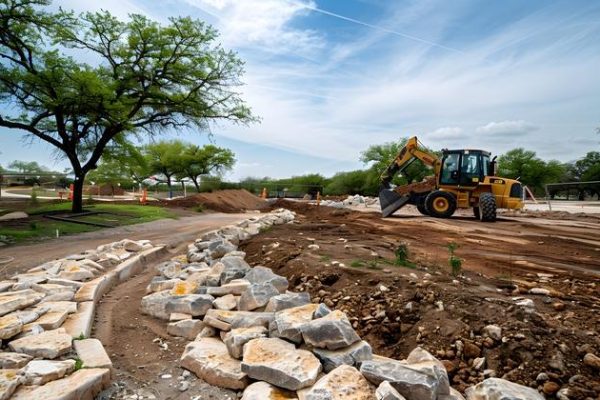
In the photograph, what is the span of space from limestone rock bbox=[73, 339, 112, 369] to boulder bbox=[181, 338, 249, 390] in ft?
2.14

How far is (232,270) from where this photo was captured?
5.61 metres

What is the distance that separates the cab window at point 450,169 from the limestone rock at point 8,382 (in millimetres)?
15301

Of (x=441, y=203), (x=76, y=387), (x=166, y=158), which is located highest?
(x=166, y=158)

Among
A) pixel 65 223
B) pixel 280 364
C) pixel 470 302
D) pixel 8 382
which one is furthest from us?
pixel 65 223

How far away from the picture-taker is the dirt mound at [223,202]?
2400 centimetres

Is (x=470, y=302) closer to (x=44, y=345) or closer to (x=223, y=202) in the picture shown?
(x=44, y=345)

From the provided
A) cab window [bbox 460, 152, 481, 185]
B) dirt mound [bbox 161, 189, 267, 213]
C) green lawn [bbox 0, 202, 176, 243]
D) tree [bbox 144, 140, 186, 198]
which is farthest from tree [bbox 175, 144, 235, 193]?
cab window [bbox 460, 152, 481, 185]

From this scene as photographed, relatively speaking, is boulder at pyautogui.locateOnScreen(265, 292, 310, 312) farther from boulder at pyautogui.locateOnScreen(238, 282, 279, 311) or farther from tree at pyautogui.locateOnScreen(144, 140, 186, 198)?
tree at pyautogui.locateOnScreen(144, 140, 186, 198)

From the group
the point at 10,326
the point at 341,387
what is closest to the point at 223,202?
the point at 10,326

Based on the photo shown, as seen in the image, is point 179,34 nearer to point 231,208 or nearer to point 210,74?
point 210,74

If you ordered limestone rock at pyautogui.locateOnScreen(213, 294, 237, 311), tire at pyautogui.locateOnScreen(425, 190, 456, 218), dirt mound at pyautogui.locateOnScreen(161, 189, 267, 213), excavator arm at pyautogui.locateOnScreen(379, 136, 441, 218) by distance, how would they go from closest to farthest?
1. limestone rock at pyautogui.locateOnScreen(213, 294, 237, 311)
2. tire at pyautogui.locateOnScreen(425, 190, 456, 218)
3. excavator arm at pyautogui.locateOnScreen(379, 136, 441, 218)
4. dirt mound at pyautogui.locateOnScreen(161, 189, 267, 213)

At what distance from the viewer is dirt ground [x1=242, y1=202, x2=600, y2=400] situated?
307cm

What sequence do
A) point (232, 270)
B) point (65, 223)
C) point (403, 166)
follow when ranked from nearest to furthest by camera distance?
point (232, 270), point (65, 223), point (403, 166)

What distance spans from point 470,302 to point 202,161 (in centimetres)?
4189
